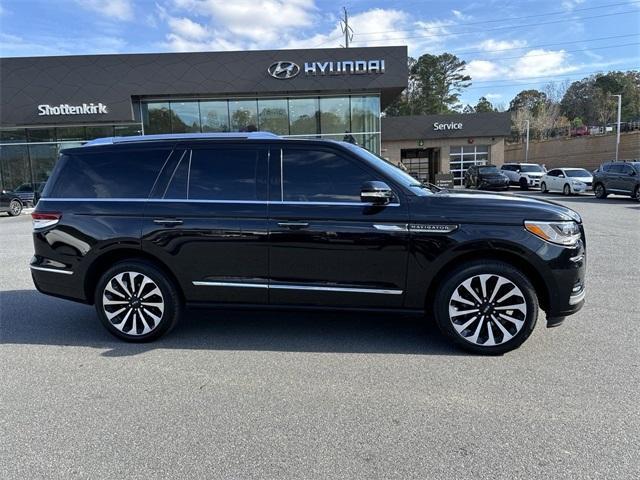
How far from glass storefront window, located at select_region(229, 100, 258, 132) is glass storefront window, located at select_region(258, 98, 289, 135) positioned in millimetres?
312

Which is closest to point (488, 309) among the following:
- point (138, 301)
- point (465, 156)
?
point (138, 301)

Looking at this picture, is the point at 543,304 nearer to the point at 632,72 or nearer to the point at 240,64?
the point at 240,64

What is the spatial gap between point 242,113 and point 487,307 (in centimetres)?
2337

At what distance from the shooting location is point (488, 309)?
13.9 feet

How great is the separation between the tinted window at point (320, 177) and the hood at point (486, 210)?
585mm

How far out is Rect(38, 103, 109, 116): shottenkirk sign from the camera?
24812mm

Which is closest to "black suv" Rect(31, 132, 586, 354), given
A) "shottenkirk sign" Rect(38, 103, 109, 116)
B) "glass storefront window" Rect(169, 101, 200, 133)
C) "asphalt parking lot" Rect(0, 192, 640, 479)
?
"asphalt parking lot" Rect(0, 192, 640, 479)

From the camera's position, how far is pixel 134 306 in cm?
473

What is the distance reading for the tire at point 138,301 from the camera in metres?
4.70

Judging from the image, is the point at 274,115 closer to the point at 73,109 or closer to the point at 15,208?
the point at 73,109

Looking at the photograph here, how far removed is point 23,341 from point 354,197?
3.71 metres

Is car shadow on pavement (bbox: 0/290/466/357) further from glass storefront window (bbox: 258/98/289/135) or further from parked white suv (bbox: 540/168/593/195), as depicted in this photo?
parked white suv (bbox: 540/168/593/195)

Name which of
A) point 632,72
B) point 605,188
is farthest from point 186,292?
point 632,72

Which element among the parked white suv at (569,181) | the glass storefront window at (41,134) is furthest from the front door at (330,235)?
the glass storefront window at (41,134)
